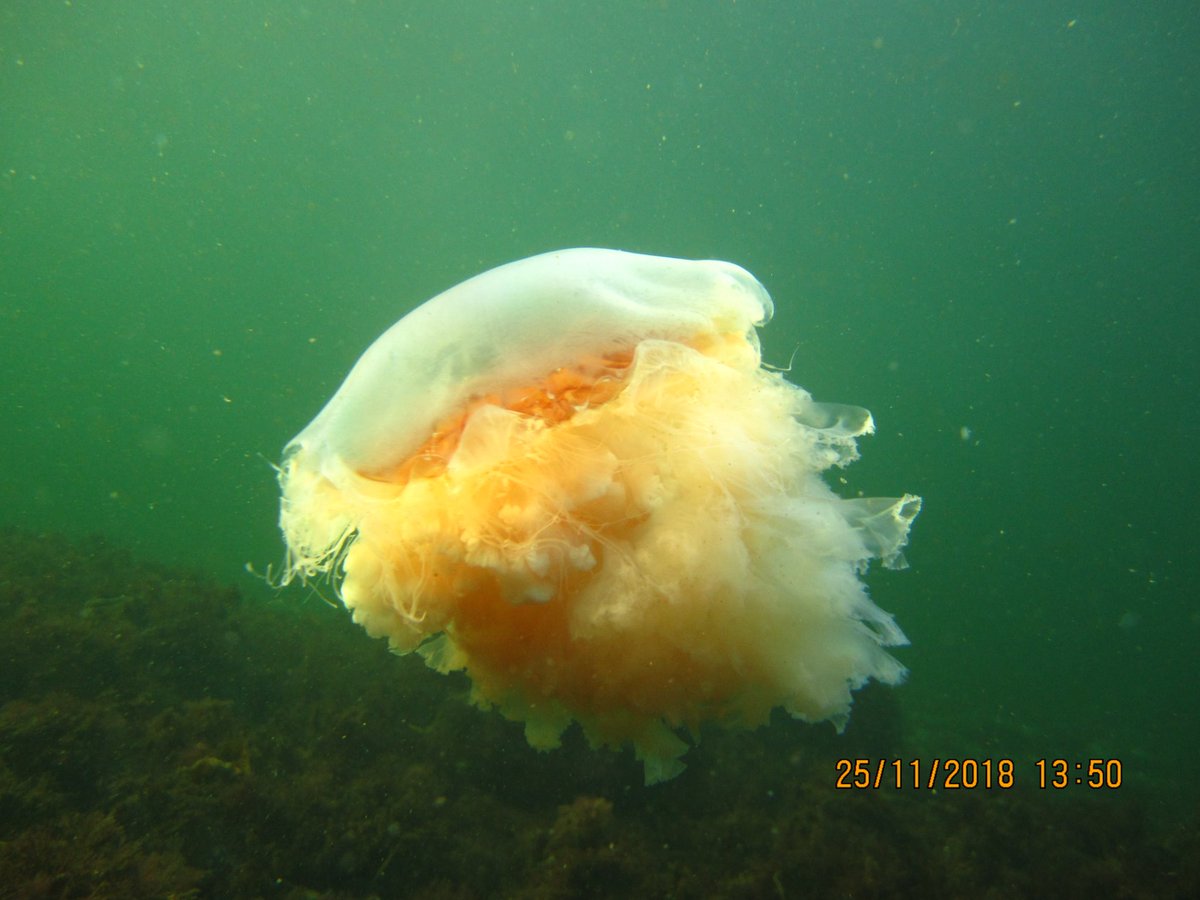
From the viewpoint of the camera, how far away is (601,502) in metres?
1.89

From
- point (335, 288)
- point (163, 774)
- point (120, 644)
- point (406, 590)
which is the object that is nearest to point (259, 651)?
point (120, 644)

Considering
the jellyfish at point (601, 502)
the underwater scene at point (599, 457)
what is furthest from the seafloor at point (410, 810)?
the jellyfish at point (601, 502)

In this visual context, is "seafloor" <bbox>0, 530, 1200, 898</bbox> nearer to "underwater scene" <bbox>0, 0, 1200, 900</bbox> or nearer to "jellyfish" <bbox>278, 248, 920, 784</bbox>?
"underwater scene" <bbox>0, 0, 1200, 900</bbox>

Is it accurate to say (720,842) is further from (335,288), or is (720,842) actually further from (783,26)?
(335,288)

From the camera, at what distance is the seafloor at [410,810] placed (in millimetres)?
4359

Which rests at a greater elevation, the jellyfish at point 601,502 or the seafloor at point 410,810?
the jellyfish at point 601,502

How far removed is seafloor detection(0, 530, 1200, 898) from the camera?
14.3 feet

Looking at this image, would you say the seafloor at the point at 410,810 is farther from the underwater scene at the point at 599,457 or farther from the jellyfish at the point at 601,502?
the jellyfish at the point at 601,502

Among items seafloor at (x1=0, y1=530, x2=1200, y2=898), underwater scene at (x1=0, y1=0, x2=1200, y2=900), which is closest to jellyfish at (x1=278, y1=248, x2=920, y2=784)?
underwater scene at (x1=0, y1=0, x2=1200, y2=900)

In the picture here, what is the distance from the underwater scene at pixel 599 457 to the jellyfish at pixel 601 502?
0.05ft

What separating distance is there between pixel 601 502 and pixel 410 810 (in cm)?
445

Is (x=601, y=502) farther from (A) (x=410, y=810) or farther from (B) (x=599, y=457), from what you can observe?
(A) (x=410, y=810)

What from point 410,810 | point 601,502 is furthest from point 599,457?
point 410,810

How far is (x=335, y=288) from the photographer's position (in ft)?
228
